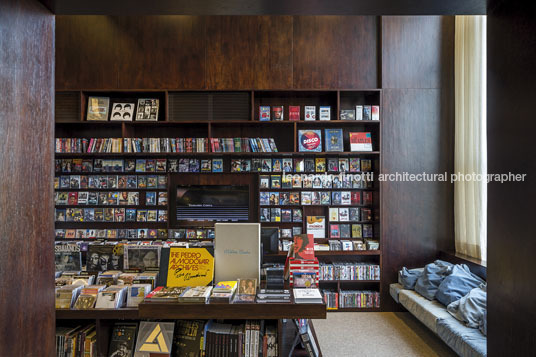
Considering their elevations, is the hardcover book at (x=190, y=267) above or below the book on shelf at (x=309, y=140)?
below

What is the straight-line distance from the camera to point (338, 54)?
477 cm

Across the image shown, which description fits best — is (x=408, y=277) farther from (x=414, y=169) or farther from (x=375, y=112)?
(x=375, y=112)

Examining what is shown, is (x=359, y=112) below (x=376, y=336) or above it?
above

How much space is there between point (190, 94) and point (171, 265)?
2.86 m

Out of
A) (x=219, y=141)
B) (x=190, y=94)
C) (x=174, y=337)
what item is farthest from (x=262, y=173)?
(x=174, y=337)

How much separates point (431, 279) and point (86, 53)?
5307mm

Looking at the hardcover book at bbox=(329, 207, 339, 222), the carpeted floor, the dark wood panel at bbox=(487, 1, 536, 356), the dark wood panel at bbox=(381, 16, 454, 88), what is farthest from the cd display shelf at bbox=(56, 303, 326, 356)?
the dark wood panel at bbox=(381, 16, 454, 88)

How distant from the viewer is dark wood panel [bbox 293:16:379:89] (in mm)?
4754

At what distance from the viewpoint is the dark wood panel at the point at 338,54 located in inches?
187

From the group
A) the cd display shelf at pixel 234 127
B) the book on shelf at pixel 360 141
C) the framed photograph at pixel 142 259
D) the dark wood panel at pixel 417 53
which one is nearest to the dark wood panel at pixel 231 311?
the framed photograph at pixel 142 259

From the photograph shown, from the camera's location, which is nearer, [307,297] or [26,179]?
[26,179]

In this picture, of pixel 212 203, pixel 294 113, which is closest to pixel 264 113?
pixel 294 113

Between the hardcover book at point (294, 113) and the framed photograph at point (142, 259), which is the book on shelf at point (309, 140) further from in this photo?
the framed photograph at point (142, 259)

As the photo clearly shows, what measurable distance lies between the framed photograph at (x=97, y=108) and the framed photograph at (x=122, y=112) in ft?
0.29
